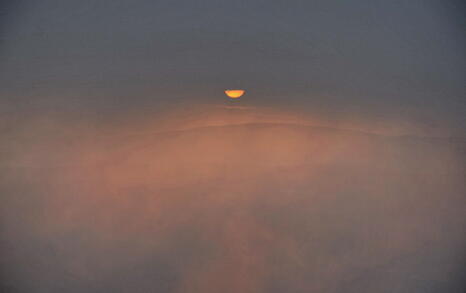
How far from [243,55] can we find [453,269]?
69 cm

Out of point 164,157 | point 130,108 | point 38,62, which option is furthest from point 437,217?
point 38,62

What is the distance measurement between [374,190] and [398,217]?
83mm

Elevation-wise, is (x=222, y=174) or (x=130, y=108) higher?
(x=130, y=108)

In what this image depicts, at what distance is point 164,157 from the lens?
704mm

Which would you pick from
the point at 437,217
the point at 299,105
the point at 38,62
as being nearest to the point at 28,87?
the point at 38,62

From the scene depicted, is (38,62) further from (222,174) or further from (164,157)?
(222,174)

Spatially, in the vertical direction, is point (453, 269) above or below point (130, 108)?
below

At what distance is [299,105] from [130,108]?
0.38m

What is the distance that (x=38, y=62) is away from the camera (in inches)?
28.1

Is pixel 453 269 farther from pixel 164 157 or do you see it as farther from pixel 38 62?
pixel 38 62

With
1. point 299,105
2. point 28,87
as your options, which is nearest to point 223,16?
point 299,105

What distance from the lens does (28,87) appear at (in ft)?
2.34

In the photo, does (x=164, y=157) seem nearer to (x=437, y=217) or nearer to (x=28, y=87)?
(x=28, y=87)

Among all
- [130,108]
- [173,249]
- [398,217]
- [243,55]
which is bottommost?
[173,249]
